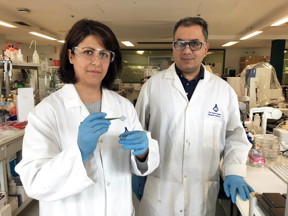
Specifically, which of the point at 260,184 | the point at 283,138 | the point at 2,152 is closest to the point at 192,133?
the point at 260,184

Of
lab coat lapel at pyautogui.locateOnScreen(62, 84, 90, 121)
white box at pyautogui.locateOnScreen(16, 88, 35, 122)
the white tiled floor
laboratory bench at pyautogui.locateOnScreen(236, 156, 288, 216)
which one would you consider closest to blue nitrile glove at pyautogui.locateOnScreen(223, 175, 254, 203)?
laboratory bench at pyautogui.locateOnScreen(236, 156, 288, 216)

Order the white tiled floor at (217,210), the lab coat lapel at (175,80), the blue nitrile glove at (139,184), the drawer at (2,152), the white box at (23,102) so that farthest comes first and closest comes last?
the white box at (23,102) → the white tiled floor at (217,210) → the drawer at (2,152) → the blue nitrile glove at (139,184) → the lab coat lapel at (175,80)

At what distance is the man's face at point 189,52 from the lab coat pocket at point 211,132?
0.35 m

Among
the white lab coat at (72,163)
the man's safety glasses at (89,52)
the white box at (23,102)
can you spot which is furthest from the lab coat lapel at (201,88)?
the white box at (23,102)

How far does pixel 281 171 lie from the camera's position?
1.46 meters

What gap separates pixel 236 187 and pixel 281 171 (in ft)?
1.50

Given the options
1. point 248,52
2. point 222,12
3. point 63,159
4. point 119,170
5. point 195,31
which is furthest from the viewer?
point 248,52

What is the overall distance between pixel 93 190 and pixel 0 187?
1.76m

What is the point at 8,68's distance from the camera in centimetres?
256

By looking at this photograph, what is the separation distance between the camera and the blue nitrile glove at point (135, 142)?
98cm

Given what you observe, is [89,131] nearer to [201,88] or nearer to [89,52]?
[89,52]

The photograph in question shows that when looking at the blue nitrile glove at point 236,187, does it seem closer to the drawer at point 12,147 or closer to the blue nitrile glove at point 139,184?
the blue nitrile glove at point 139,184

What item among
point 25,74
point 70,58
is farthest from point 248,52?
point 70,58

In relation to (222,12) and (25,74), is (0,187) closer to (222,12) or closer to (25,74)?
(25,74)
